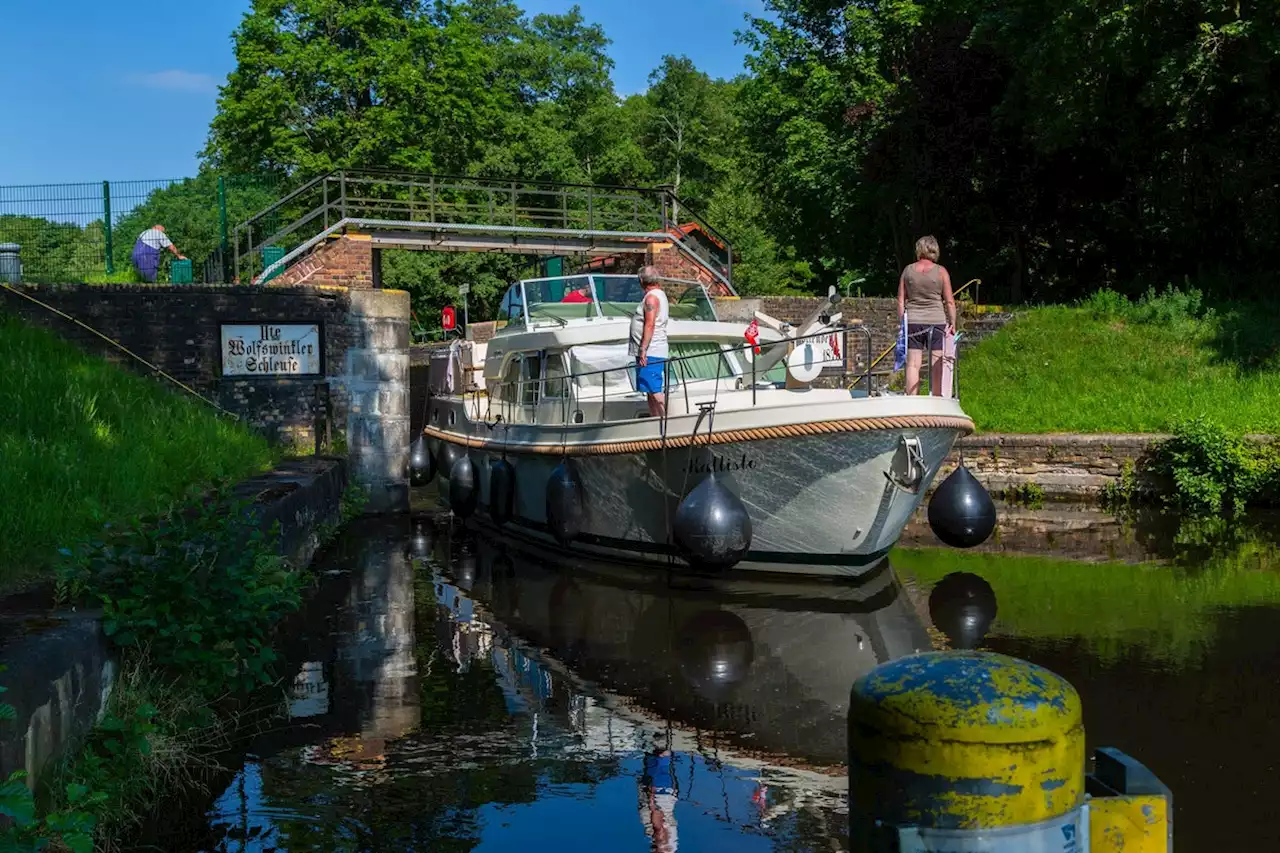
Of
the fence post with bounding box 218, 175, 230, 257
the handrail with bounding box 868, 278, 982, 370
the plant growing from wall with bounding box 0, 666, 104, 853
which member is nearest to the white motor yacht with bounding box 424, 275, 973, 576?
the handrail with bounding box 868, 278, 982, 370

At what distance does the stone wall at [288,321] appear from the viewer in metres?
13.8

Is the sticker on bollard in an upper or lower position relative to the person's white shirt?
lower

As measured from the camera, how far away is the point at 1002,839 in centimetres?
275

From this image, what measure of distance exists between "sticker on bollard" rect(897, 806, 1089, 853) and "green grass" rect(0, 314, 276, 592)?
4.62 meters

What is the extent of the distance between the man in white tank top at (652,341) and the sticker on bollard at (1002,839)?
7.93m

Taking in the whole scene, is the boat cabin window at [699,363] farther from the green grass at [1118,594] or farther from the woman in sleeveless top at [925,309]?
the green grass at [1118,594]

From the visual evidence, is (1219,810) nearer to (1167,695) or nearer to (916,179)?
(1167,695)

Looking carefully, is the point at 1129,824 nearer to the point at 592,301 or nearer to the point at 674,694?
the point at 674,694

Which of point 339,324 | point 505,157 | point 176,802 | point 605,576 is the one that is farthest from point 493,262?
point 176,802

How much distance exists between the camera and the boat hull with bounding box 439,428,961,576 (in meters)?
10.2

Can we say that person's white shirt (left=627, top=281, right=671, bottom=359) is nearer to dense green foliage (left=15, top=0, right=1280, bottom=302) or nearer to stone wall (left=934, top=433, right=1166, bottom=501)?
stone wall (left=934, top=433, right=1166, bottom=501)

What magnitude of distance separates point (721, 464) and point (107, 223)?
1135 cm

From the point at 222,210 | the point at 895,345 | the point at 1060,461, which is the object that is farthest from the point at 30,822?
the point at 222,210

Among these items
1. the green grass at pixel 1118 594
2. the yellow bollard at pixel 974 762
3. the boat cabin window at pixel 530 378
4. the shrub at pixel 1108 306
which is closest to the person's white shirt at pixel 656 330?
the boat cabin window at pixel 530 378
